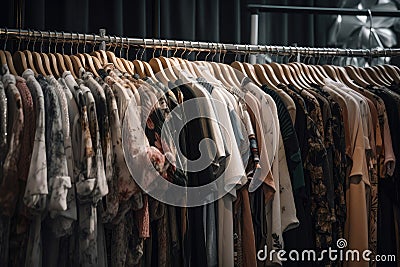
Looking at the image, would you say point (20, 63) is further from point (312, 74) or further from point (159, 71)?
point (312, 74)

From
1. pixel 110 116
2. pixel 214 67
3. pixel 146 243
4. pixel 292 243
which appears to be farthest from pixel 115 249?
pixel 214 67

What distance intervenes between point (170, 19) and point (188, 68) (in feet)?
2.82

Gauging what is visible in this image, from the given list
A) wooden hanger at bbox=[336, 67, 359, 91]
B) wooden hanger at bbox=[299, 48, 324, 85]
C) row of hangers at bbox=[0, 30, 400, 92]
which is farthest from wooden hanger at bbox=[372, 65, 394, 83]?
wooden hanger at bbox=[299, 48, 324, 85]

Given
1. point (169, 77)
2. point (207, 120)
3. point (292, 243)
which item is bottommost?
point (292, 243)

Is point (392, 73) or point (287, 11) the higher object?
point (287, 11)

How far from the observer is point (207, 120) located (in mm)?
2059

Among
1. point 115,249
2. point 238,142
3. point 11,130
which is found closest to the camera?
point 11,130

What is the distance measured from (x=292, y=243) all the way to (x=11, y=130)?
0.93 m

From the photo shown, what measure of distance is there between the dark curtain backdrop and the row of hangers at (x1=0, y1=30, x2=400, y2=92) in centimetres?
41

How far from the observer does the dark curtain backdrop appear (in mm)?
2766

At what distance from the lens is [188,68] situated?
7.53ft

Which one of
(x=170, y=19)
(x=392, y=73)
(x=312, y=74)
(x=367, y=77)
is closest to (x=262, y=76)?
(x=312, y=74)

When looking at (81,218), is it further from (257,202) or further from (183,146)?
(257,202)

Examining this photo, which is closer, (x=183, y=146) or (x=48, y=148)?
(x=48, y=148)
